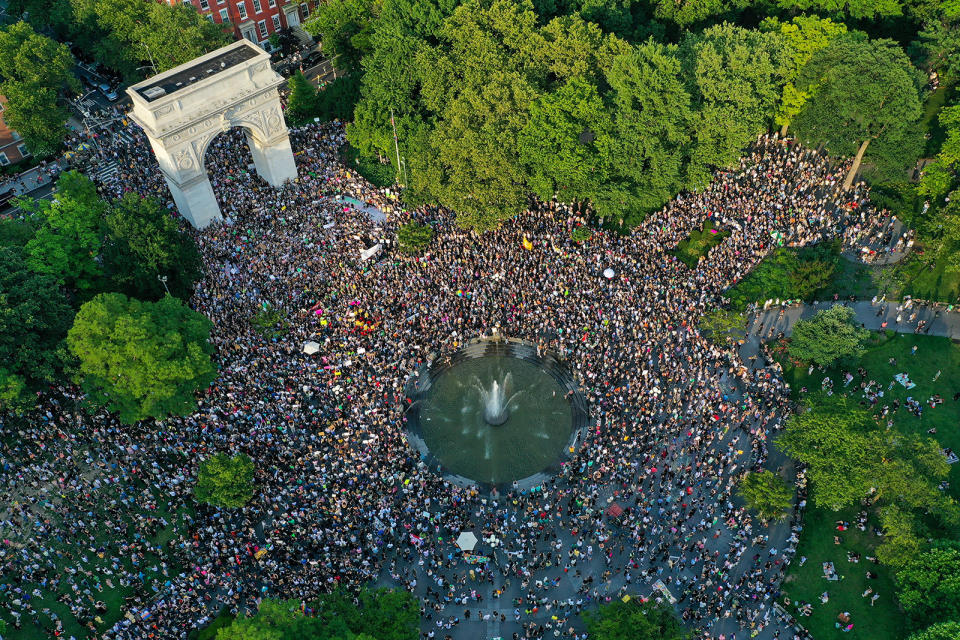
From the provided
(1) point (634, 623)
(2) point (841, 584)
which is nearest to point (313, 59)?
(1) point (634, 623)

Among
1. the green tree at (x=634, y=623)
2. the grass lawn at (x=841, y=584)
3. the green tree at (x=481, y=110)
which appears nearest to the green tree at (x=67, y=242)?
the green tree at (x=481, y=110)

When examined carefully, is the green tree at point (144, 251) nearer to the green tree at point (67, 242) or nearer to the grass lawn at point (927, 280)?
the green tree at point (67, 242)

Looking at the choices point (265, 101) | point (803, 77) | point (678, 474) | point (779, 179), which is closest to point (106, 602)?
point (678, 474)

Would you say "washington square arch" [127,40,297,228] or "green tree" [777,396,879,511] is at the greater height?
"washington square arch" [127,40,297,228]

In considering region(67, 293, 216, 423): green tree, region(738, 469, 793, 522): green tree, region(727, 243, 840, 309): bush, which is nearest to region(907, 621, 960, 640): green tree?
region(738, 469, 793, 522): green tree

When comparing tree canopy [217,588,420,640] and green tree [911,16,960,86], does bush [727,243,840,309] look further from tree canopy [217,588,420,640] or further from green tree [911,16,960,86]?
tree canopy [217,588,420,640]

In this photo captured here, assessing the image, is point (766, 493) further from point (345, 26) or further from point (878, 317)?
point (345, 26)
